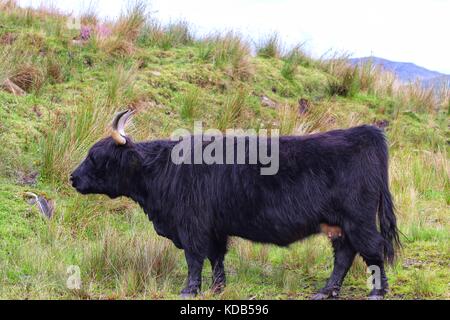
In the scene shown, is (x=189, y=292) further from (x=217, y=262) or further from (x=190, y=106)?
(x=190, y=106)

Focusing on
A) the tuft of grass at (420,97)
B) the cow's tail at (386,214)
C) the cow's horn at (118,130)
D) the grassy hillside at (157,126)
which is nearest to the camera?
the cow's tail at (386,214)

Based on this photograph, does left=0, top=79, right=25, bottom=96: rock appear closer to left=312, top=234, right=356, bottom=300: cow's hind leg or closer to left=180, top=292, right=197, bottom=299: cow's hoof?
left=180, top=292, right=197, bottom=299: cow's hoof

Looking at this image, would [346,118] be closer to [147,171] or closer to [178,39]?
[178,39]

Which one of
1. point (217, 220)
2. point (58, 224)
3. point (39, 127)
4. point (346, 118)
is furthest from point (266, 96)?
point (217, 220)

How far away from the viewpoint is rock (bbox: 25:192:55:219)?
7.40m

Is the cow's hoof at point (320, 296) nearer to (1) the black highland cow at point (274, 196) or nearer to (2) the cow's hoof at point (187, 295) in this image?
(1) the black highland cow at point (274, 196)

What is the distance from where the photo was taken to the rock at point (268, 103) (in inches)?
472

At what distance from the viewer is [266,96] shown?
1223 centimetres

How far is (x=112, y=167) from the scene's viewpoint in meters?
5.90

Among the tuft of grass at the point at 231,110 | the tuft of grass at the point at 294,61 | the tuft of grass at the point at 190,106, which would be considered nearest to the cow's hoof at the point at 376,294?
the tuft of grass at the point at 231,110

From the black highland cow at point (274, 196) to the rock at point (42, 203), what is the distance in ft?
5.72

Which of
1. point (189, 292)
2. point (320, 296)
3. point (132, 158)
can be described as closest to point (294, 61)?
point (132, 158)
